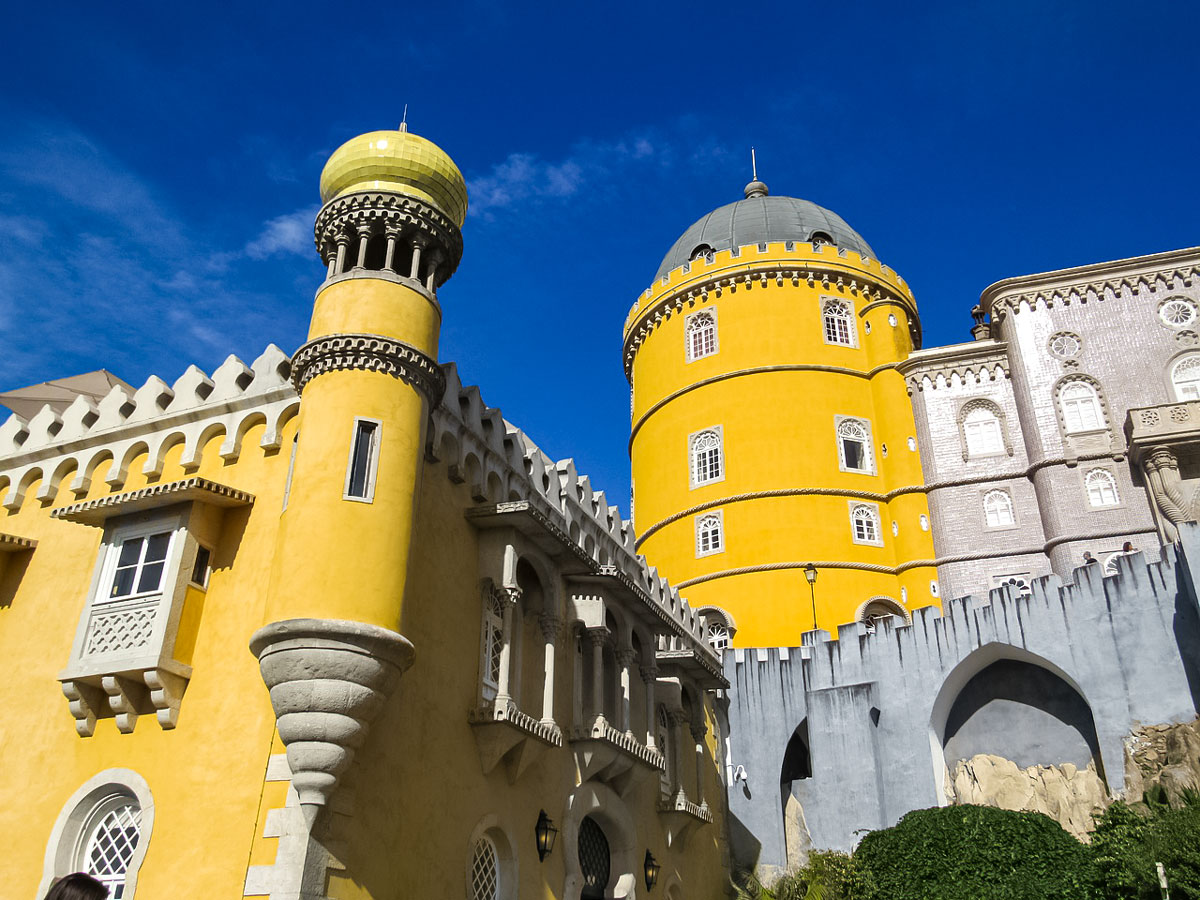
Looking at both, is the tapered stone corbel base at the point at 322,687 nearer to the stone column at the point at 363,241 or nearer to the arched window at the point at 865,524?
the stone column at the point at 363,241

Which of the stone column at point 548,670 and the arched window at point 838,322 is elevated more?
the arched window at point 838,322

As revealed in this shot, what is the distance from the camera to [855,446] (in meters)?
31.8

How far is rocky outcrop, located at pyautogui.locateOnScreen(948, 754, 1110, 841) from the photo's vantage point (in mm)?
20906

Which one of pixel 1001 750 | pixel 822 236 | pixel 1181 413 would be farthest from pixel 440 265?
pixel 822 236

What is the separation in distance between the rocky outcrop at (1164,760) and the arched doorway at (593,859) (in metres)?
9.81

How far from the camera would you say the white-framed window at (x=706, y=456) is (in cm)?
3195

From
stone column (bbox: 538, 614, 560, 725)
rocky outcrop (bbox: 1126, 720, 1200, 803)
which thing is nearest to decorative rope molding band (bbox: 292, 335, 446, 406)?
stone column (bbox: 538, 614, 560, 725)

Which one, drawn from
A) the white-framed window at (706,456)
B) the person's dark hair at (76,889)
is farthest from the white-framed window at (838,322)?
the person's dark hair at (76,889)

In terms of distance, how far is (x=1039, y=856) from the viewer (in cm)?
1759

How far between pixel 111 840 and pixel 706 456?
22.4 m

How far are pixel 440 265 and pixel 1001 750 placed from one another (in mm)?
16011

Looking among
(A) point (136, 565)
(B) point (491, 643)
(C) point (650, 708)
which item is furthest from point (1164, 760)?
(A) point (136, 565)

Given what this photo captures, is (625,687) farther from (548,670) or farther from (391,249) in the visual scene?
(391,249)

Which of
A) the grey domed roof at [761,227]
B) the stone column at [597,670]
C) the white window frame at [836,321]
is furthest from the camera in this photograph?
the grey domed roof at [761,227]
